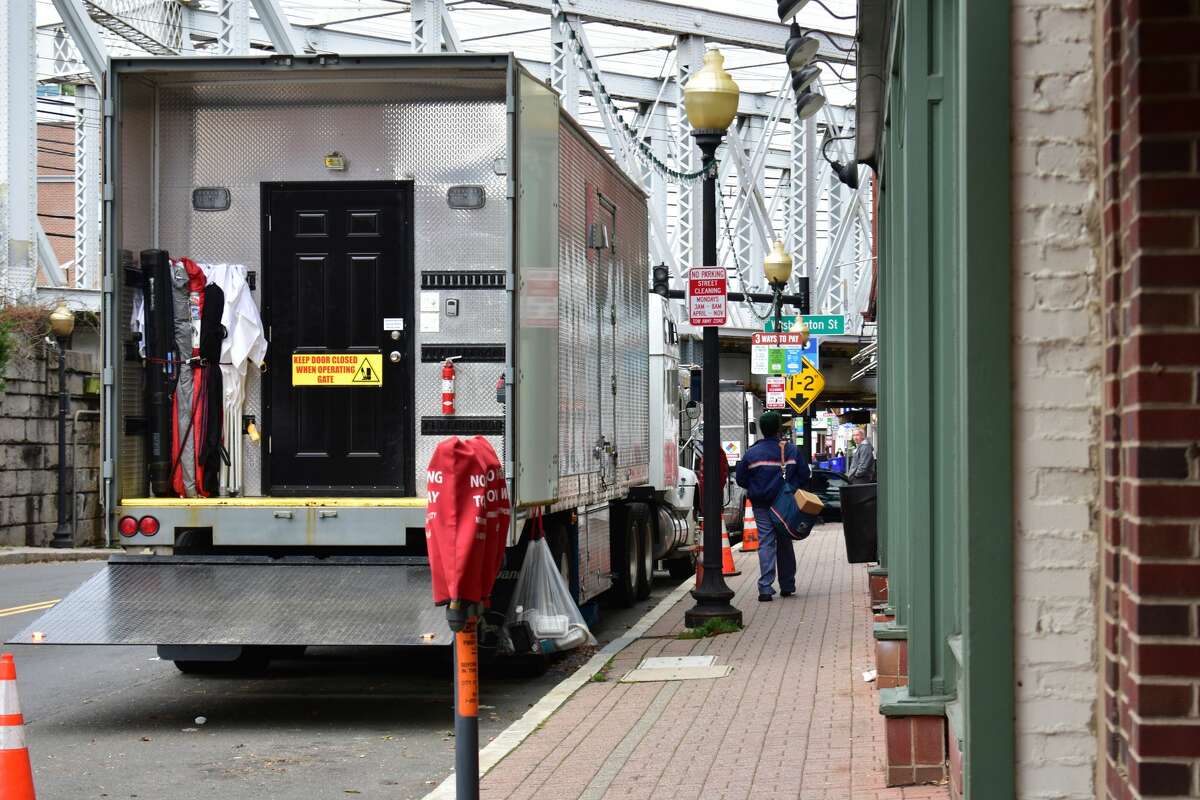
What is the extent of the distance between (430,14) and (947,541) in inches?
1063

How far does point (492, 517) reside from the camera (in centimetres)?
538

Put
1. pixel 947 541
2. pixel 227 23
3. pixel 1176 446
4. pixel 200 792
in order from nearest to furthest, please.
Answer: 1. pixel 1176 446
2. pixel 947 541
3. pixel 200 792
4. pixel 227 23

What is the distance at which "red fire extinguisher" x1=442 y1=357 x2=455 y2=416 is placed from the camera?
11070mm

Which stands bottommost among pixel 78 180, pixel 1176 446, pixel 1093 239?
pixel 1176 446

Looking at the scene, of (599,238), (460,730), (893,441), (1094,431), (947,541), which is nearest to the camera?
(1094,431)

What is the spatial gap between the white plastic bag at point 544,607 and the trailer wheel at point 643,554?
5.48m

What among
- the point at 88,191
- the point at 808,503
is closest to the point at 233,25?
the point at 88,191

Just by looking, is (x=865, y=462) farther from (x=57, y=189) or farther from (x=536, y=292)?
(x=57, y=189)

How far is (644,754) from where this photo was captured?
8227 millimetres

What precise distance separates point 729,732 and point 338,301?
14.1ft

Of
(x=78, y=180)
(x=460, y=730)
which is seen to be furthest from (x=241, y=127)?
(x=78, y=180)

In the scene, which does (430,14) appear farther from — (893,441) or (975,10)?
(975,10)

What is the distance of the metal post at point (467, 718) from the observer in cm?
517

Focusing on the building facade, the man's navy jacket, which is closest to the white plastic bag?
the man's navy jacket
